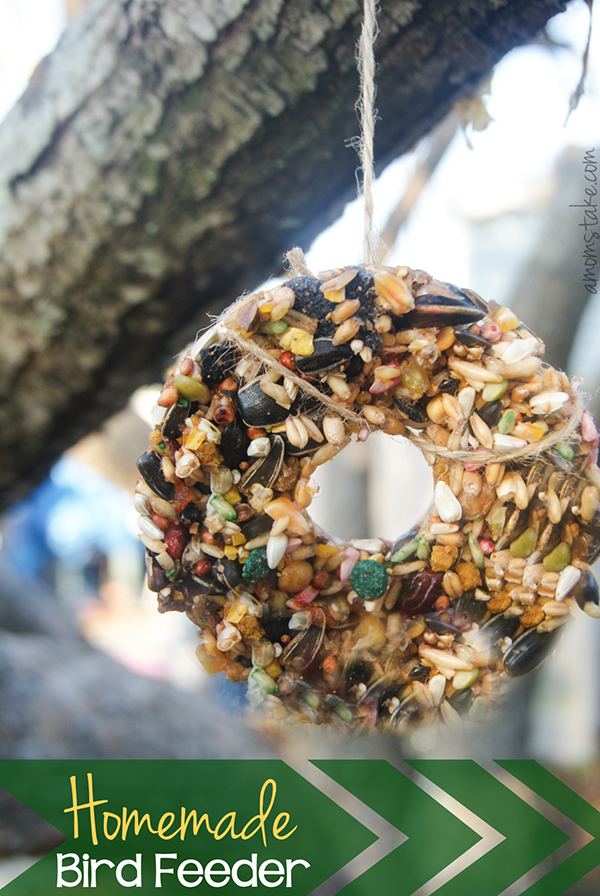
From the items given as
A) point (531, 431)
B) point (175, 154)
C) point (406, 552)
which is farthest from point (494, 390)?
point (175, 154)

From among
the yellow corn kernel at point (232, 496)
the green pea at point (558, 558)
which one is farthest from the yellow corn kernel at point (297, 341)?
the green pea at point (558, 558)

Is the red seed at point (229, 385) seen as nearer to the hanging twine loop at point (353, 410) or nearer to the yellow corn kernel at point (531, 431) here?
the hanging twine loop at point (353, 410)

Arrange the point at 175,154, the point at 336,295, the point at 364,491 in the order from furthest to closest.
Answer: the point at 364,491
the point at 175,154
the point at 336,295

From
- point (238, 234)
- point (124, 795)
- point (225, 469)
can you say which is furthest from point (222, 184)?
point (124, 795)

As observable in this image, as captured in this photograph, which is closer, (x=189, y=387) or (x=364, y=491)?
(x=189, y=387)

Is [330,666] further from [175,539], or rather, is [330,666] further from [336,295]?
[336,295]

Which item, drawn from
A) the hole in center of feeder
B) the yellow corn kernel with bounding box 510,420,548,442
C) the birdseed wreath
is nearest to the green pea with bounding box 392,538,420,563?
the birdseed wreath
